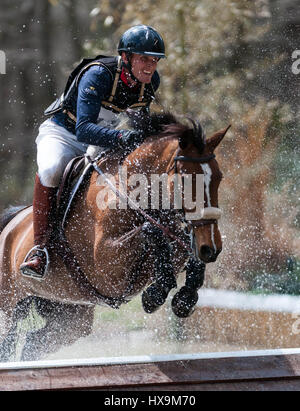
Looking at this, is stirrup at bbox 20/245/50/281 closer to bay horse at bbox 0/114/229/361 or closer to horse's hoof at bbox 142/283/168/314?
bay horse at bbox 0/114/229/361

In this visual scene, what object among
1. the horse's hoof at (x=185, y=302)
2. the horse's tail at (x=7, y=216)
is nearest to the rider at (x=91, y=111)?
the horse's tail at (x=7, y=216)

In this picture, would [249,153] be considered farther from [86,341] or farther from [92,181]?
[92,181]

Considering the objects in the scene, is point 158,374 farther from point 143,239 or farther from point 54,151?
point 54,151

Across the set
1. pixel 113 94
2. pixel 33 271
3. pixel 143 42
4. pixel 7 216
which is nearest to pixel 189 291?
pixel 33 271

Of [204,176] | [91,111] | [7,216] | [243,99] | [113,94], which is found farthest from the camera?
[243,99]

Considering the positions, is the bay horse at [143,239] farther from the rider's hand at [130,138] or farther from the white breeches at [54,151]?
the white breeches at [54,151]

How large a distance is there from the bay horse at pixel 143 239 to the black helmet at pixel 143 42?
0.35 m

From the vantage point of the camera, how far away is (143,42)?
3646 mm

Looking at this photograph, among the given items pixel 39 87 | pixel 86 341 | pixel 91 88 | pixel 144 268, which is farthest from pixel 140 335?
pixel 39 87

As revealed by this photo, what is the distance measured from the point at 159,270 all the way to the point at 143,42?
3.97ft

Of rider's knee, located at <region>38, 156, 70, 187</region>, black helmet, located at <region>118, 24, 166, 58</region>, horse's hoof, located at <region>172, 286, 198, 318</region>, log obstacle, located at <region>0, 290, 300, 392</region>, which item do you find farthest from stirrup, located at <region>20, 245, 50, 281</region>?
black helmet, located at <region>118, 24, 166, 58</region>

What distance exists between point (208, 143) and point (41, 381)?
1385mm

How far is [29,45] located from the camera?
10039 mm

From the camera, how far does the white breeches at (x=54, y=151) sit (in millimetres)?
3973
